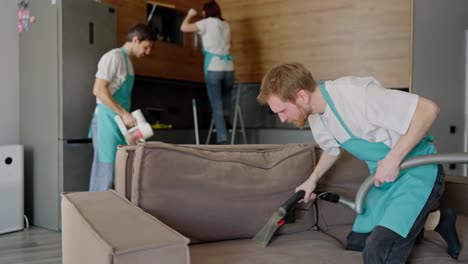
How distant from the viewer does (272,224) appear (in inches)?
66.4

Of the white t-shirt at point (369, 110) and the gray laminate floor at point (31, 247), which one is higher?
the white t-shirt at point (369, 110)

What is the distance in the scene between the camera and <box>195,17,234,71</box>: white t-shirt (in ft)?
15.4

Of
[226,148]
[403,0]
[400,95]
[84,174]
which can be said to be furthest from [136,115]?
[403,0]

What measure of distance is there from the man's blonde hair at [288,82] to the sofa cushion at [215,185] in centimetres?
35

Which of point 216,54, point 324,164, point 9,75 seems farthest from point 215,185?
point 216,54

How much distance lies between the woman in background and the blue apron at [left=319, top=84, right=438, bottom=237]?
9.99 ft

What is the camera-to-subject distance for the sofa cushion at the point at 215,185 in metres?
1.69

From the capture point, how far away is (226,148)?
6.37ft

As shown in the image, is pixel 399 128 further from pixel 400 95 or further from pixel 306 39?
pixel 306 39

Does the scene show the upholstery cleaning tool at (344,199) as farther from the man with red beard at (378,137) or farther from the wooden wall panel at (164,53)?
the wooden wall panel at (164,53)

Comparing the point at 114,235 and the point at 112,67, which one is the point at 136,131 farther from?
the point at 114,235

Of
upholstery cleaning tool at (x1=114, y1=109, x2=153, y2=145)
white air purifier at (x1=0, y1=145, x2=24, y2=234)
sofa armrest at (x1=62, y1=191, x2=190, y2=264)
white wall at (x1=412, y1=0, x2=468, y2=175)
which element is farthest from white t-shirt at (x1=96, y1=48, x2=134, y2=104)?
white wall at (x1=412, y1=0, x2=468, y2=175)

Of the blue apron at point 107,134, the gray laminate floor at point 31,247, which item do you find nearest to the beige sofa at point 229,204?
the gray laminate floor at point 31,247

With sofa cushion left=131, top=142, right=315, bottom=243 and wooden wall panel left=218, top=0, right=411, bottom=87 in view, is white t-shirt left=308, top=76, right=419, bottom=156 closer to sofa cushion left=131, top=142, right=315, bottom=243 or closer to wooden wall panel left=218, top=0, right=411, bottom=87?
sofa cushion left=131, top=142, right=315, bottom=243
